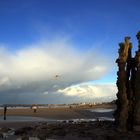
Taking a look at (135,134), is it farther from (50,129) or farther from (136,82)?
(50,129)

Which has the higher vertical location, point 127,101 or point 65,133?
point 127,101

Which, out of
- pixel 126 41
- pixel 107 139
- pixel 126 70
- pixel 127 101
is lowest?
pixel 107 139

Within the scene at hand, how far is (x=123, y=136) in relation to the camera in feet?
89.0

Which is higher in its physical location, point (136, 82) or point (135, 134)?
point (136, 82)

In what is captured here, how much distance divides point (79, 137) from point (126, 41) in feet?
24.5

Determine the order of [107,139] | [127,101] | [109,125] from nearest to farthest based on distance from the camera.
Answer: [107,139] < [127,101] < [109,125]

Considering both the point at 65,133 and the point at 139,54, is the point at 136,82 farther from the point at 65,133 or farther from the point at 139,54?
the point at 65,133

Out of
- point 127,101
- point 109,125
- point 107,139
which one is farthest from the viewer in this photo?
point 109,125

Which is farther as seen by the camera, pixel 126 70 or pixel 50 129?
pixel 50 129

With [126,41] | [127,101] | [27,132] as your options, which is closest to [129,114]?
[127,101]

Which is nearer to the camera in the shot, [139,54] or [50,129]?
[139,54]

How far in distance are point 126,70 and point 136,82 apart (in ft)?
4.51

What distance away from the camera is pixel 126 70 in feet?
97.6

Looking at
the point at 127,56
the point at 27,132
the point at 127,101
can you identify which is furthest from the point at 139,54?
the point at 27,132
